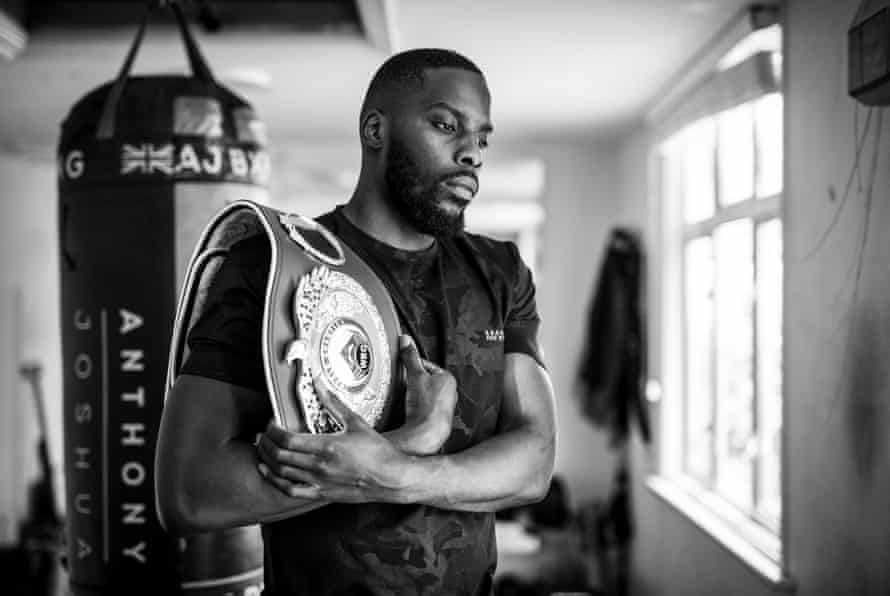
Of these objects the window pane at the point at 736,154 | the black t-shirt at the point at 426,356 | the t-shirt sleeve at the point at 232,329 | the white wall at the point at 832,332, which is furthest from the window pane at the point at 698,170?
the t-shirt sleeve at the point at 232,329

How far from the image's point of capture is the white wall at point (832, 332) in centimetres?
233

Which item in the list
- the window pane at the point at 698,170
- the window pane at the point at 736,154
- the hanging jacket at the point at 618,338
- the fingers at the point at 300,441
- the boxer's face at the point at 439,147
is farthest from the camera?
the hanging jacket at the point at 618,338

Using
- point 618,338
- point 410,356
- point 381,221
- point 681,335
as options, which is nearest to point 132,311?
point 381,221

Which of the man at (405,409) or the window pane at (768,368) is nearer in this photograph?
the man at (405,409)

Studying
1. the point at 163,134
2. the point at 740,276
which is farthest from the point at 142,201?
the point at 740,276

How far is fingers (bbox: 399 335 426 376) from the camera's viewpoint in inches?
52.9

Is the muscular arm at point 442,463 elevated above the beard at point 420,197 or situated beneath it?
situated beneath

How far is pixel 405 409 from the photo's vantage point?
1.35 meters

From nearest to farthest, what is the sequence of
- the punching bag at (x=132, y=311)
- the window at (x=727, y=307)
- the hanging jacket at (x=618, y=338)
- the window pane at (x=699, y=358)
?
the punching bag at (x=132, y=311) → the window at (x=727, y=307) → the window pane at (x=699, y=358) → the hanging jacket at (x=618, y=338)

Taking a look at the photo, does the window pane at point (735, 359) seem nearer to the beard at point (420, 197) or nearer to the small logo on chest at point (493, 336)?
the small logo on chest at point (493, 336)

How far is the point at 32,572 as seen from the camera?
219 inches

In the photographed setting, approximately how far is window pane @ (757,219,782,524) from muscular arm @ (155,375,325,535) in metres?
2.60

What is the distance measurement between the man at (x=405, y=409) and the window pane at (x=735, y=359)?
2468 millimetres

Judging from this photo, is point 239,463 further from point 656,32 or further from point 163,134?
point 656,32
